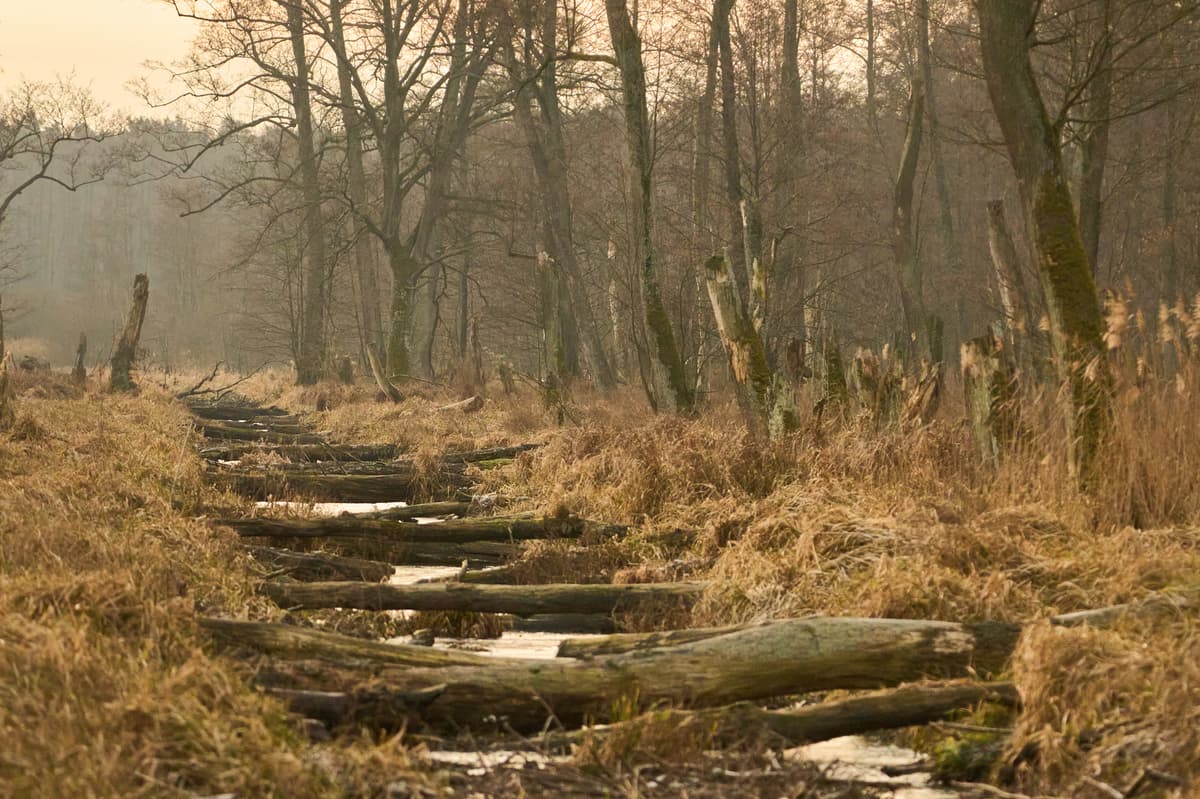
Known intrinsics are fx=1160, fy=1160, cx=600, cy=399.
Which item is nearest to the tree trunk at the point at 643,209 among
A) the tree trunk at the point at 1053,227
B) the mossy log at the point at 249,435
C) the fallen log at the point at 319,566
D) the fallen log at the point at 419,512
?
the fallen log at the point at 419,512

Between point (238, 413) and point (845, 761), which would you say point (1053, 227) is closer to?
point (845, 761)

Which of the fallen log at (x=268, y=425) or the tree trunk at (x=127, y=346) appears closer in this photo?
the fallen log at (x=268, y=425)

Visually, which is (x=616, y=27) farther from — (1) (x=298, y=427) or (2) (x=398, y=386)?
(2) (x=398, y=386)

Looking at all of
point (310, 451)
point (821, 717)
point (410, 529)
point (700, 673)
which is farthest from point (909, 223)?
point (821, 717)

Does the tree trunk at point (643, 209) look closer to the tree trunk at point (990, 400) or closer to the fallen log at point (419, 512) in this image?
the fallen log at point (419, 512)

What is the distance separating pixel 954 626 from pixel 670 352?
889cm

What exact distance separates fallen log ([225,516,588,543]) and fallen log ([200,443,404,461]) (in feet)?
14.3

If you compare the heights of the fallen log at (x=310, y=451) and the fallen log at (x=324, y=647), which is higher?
the fallen log at (x=310, y=451)

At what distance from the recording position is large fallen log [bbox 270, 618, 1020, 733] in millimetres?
4082

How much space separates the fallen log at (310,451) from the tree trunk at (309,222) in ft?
38.3

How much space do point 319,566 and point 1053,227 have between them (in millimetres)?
4927

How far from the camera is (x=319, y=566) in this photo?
6.99 metres

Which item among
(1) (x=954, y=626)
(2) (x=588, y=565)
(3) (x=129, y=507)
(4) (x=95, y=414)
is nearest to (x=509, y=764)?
(1) (x=954, y=626)

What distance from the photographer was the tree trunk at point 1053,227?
6777 mm
